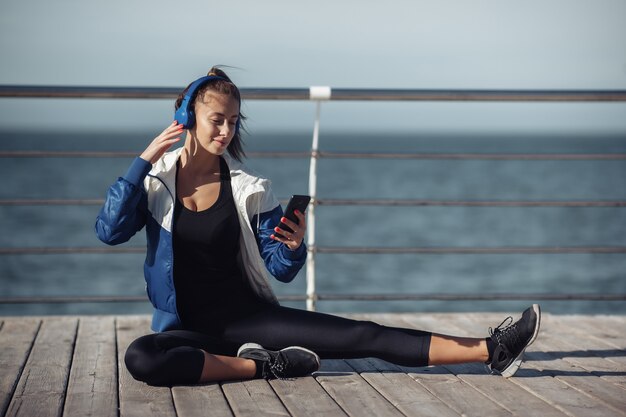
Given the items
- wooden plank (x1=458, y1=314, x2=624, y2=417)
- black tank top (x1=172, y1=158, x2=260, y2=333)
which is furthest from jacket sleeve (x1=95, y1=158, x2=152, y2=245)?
wooden plank (x1=458, y1=314, x2=624, y2=417)

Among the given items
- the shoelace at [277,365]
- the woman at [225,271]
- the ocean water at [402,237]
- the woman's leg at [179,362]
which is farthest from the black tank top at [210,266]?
the ocean water at [402,237]

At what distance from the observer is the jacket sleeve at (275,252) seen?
11.4ft

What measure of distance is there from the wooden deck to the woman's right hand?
85cm

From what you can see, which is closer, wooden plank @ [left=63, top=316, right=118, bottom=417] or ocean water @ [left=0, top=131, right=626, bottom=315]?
wooden plank @ [left=63, top=316, right=118, bottom=417]

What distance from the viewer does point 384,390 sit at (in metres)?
3.40

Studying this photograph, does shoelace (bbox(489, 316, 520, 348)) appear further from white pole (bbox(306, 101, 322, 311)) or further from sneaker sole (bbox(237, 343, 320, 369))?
white pole (bbox(306, 101, 322, 311))

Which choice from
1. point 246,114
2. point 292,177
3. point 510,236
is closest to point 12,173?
point 292,177

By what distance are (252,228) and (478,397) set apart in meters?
1.07

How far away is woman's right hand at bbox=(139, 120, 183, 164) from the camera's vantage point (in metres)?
3.38

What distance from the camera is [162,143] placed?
3416 millimetres

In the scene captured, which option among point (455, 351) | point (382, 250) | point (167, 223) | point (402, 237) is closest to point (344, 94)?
point (382, 250)

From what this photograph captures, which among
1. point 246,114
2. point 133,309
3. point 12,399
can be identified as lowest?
point 133,309

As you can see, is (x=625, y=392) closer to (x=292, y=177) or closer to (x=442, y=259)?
(x=442, y=259)

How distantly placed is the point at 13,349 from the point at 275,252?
51.8 inches
